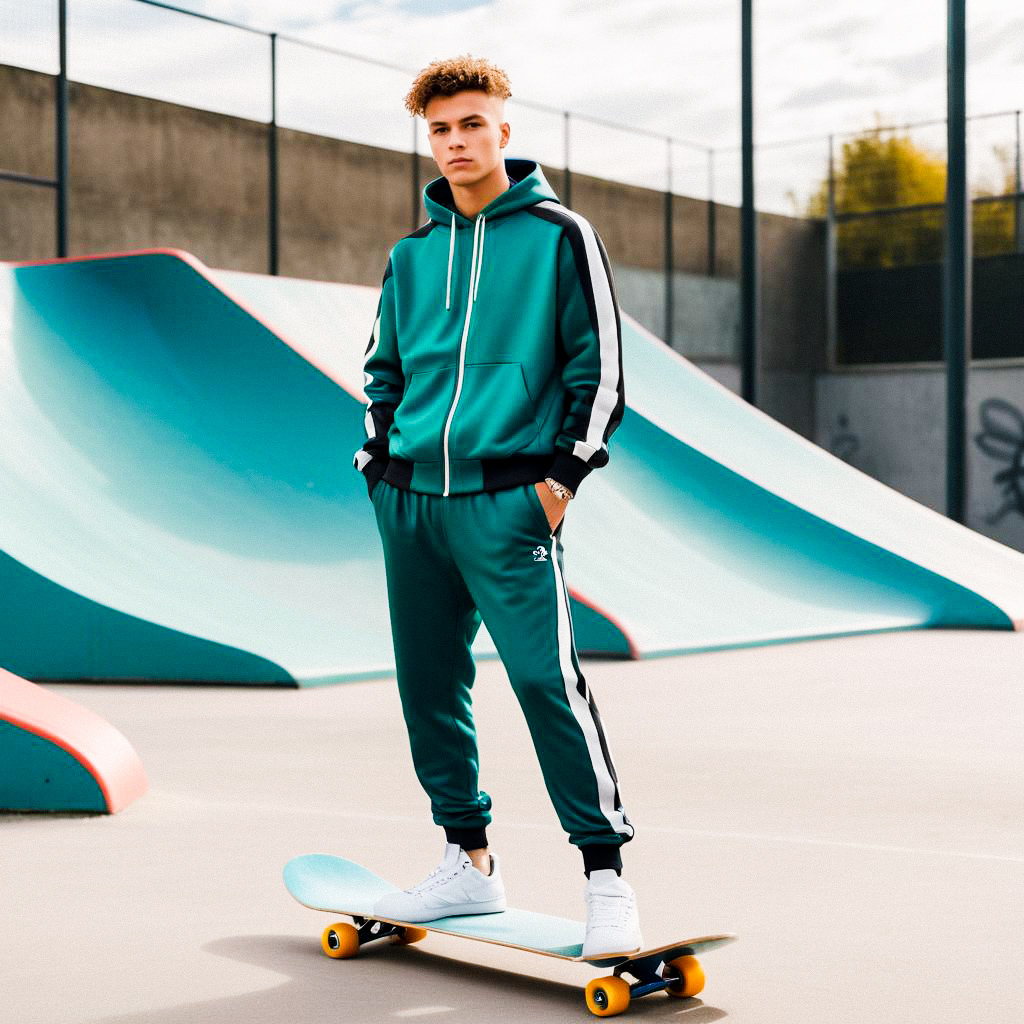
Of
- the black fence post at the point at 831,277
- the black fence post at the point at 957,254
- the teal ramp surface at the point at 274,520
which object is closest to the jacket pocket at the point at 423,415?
the teal ramp surface at the point at 274,520

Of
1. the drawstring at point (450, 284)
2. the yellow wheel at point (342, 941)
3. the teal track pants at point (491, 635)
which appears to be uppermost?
the drawstring at point (450, 284)

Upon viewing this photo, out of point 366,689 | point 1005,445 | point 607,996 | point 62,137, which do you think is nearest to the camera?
point 607,996

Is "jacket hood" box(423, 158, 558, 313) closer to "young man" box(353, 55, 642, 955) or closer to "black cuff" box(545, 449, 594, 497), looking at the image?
"young man" box(353, 55, 642, 955)

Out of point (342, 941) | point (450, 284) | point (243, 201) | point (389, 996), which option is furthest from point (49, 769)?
point (243, 201)

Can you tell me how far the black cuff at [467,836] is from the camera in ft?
10.7

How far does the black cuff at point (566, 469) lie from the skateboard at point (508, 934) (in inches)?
31.5

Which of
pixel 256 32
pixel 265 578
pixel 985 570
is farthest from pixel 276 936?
pixel 256 32

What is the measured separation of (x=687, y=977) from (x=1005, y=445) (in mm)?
19464

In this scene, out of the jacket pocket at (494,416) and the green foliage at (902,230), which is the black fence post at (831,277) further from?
the jacket pocket at (494,416)

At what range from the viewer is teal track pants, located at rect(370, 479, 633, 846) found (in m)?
2.97

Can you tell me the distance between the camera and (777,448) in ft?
44.0

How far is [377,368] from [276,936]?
1.15 metres

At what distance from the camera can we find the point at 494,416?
303 cm

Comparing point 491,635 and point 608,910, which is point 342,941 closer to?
point 608,910
